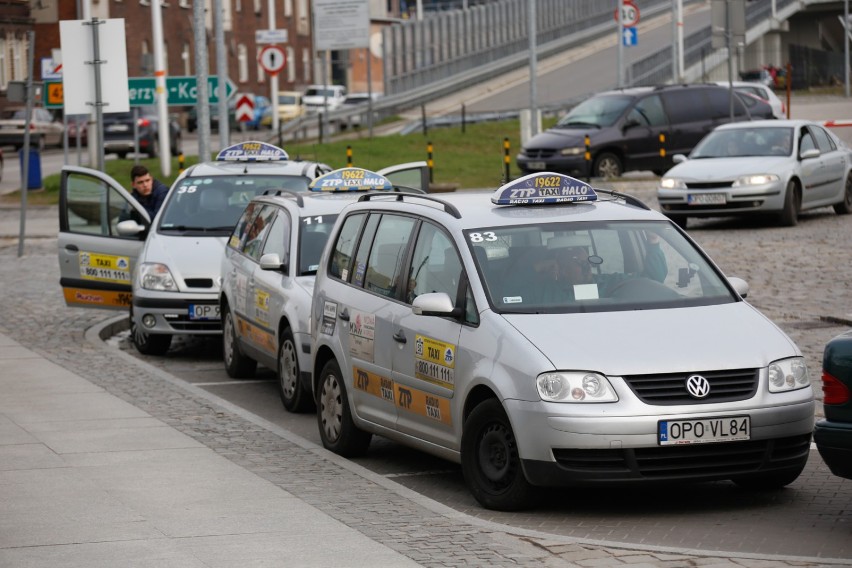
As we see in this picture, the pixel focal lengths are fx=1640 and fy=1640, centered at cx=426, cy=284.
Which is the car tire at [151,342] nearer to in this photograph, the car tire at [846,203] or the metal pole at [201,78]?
the metal pole at [201,78]

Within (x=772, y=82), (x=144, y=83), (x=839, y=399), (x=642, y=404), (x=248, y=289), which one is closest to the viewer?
(x=839, y=399)

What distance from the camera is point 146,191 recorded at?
57.6 feet

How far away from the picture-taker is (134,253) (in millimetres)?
16172

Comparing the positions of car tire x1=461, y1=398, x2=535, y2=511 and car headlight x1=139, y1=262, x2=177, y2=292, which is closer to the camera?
car tire x1=461, y1=398, x2=535, y2=511

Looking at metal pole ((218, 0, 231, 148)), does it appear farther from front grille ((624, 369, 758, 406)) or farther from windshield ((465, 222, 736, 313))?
front grille ((624, 369, 758, 406))

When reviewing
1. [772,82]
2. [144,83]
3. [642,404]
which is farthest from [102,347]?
[772,82]

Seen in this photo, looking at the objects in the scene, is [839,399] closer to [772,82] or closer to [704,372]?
[704,372]

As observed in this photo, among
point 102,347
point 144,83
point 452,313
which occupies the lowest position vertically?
point 102,347

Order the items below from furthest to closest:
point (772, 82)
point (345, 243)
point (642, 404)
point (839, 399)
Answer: point (772, 82)
point (345, 243)
point (642, 404)
point (839, 399)

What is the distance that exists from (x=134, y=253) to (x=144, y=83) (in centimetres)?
1708

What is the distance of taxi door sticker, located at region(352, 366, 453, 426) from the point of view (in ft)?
28.3

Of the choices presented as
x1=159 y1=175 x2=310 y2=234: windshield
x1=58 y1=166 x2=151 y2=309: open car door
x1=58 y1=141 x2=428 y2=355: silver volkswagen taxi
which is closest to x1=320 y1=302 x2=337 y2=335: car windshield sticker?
x1=58 y1=141 x2=428 y2=355: silver volkswagen taxi

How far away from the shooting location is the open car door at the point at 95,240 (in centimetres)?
1612

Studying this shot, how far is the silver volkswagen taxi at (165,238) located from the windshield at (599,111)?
646 inches
